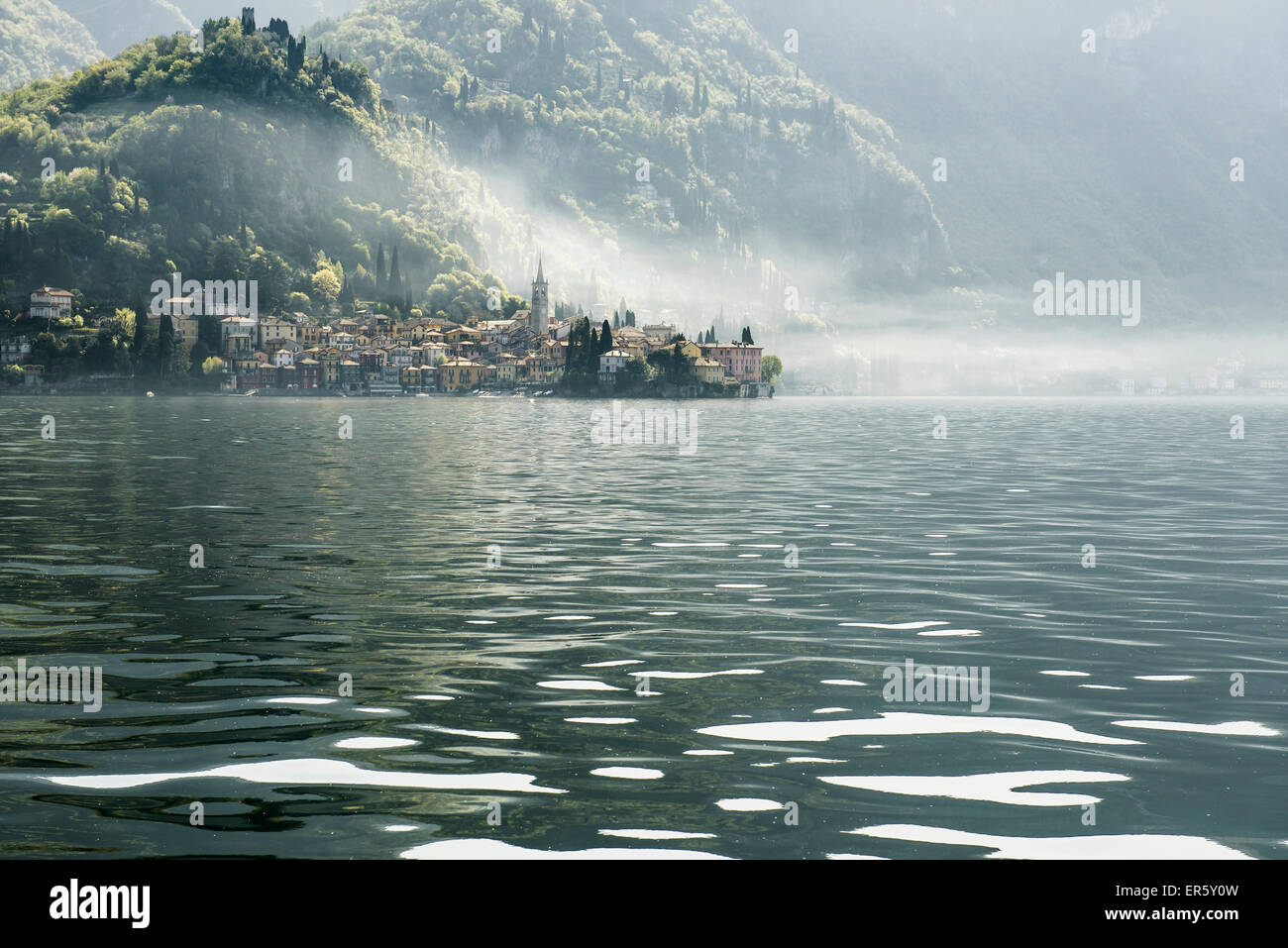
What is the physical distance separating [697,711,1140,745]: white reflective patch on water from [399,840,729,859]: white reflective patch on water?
4274 mm

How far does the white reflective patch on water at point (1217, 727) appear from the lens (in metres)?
16.8

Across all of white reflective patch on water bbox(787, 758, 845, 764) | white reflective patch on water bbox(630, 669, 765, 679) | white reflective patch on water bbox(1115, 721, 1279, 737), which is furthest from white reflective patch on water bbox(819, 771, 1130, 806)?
white reflective patch on water bbox(630, 669, 765, 679)

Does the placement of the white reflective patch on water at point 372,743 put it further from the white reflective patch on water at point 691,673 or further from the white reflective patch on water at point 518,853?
the white reflective patch on water at point 691,673

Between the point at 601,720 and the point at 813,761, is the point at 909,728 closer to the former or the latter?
the point at 813,761

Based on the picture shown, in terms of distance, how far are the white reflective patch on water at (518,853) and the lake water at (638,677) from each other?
0.05 meters

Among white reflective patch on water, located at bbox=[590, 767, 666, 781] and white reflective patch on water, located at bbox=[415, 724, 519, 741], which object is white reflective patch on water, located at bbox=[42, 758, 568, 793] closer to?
white reflective patch on water, located at bbox=[590, 767, 666, 781]

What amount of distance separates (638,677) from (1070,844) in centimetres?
823

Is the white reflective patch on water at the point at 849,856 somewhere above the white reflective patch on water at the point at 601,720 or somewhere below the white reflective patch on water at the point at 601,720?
below

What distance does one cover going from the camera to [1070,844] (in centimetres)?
1258

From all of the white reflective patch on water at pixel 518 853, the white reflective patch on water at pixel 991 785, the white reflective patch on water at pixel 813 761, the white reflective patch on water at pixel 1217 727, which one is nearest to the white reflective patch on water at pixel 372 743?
the white reflective patch on water at pixel 518 853

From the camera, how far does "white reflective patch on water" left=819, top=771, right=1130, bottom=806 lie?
46.1 feet

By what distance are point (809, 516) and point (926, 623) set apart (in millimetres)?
19830

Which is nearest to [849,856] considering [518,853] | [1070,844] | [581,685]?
[1070,844]
